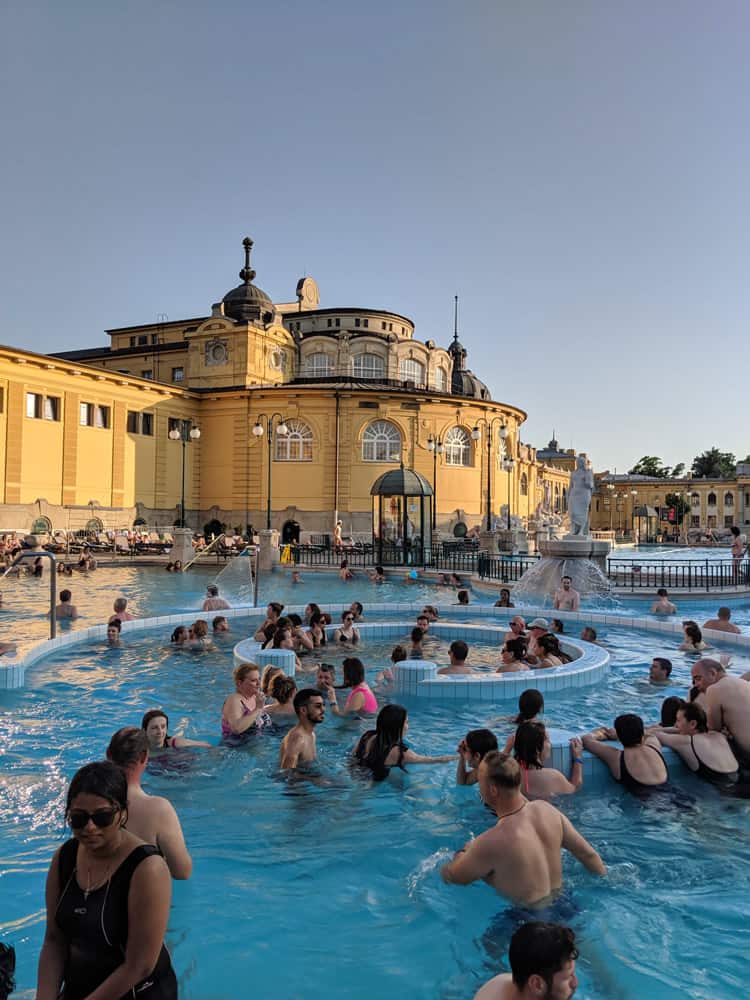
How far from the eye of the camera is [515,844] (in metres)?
4.11

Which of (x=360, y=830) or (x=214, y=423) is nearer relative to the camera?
(x=360, y=830)

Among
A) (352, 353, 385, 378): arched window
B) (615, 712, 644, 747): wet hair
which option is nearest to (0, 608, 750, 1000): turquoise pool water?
(615, 712, 644, 747): wet hair

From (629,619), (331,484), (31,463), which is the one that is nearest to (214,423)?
(331,484)

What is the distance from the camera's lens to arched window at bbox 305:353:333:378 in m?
48.8

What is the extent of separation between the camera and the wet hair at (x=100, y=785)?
97.6 inches

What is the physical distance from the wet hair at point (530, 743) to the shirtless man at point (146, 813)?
2568mm

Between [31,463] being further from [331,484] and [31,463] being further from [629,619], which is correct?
[629,619]

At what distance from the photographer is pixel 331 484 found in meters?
43.5

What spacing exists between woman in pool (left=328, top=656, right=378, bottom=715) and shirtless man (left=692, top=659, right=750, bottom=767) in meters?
3.65

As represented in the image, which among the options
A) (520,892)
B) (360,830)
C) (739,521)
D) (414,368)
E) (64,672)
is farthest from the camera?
(739,521)

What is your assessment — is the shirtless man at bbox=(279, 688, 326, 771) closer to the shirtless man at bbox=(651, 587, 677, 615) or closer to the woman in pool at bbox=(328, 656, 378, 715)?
the woman in pool at bbox=(328, 656, 378, 715)

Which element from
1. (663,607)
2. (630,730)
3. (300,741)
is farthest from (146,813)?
(663,607)

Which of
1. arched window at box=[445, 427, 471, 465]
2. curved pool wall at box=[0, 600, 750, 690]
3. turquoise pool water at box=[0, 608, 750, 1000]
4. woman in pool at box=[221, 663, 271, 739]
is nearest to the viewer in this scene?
turquoise pool water at box=[0, 608, 750, 1000]

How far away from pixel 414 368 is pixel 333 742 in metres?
44.1
